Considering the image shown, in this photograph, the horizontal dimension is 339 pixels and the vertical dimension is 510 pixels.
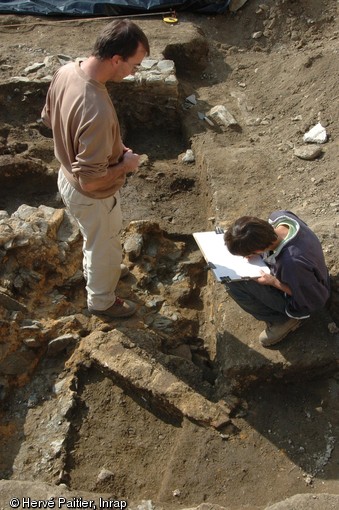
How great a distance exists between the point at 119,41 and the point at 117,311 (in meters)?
2.07

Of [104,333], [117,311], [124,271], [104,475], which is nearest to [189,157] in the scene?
[124,271]

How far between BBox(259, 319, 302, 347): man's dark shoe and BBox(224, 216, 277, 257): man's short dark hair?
64 centimetres

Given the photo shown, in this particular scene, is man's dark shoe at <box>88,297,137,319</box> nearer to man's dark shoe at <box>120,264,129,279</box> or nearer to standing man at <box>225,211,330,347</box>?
man's dark shoe at <box>120,264,129,279</box>

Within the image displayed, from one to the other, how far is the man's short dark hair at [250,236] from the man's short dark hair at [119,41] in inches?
46.8

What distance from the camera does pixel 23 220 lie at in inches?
182

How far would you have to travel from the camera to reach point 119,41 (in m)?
2.77

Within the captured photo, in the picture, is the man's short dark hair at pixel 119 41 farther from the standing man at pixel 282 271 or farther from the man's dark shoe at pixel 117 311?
the man's dark shoe at pixel 117 311

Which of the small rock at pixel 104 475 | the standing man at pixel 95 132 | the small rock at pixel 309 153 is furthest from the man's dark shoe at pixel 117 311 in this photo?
the small rock at pixel 309 153

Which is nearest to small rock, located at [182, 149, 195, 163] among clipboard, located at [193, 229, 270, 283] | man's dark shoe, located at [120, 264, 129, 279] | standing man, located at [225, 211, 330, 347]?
man's dark shoe, located at [120, 264, 129, 279]

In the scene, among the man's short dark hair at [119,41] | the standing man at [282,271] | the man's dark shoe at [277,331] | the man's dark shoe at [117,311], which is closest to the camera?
the man's short dark hair at [119,41]

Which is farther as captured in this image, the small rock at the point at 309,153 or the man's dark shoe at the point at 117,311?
the small rock at the point at 309,153

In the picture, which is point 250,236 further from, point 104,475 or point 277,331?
point 104,475

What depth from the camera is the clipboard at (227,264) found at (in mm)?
3531

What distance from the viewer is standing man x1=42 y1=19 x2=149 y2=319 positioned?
2.83m
